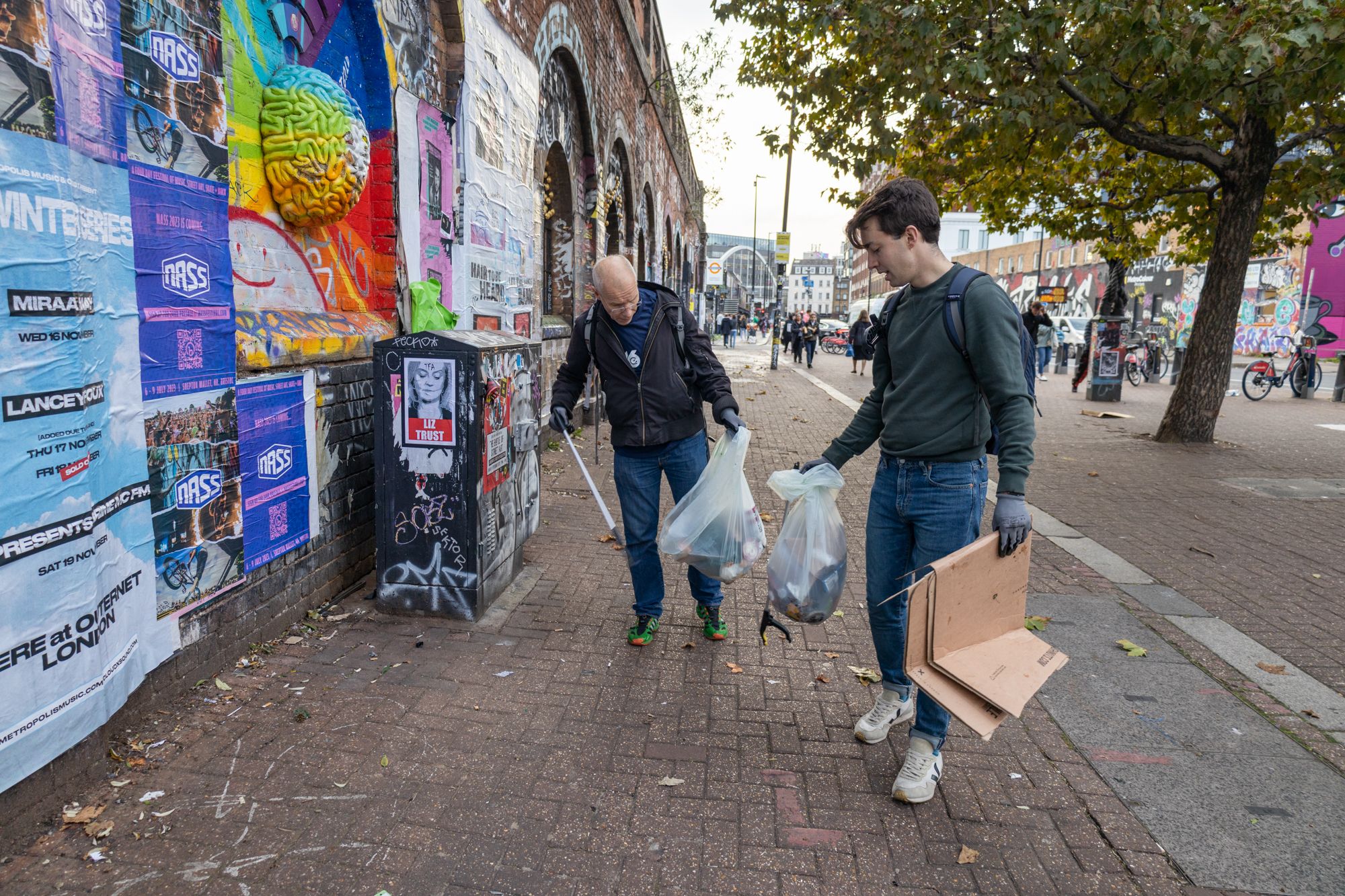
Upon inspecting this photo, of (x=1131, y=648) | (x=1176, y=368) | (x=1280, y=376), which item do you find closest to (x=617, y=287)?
Result: (x=1131, y=648)

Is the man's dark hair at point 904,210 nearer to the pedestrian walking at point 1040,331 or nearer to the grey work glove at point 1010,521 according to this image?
the grey work glove at point 1010,521

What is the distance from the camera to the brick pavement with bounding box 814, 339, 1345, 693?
15.2 feet

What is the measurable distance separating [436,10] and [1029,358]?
4.75 meters

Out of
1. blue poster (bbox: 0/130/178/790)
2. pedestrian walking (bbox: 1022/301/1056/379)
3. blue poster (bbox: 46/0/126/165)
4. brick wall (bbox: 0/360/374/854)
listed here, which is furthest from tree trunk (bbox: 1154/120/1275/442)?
blue poster (bbox: 0/130/178/790)

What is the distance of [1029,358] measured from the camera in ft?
9.41

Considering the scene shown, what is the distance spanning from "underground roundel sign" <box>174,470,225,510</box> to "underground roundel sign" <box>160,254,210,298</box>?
707 mm

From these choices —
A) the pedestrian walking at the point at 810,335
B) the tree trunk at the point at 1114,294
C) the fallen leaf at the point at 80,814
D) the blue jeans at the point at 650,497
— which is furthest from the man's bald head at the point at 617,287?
the pedestrian walking at the point at 810,335

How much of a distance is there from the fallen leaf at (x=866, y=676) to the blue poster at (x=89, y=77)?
3.54 meters

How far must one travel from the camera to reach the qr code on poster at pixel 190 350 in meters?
3.15

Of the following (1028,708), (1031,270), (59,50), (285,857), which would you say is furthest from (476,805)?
(1031,270)

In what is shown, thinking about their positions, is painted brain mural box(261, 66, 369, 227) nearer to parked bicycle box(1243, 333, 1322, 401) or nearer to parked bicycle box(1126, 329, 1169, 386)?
parked bicycle box(1243, 333, 1322, 401)

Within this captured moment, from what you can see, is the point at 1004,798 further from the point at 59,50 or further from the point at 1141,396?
the point at 1141,396

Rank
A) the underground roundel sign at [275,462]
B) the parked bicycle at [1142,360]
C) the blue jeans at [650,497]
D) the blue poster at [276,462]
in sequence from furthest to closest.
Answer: the parked bicycle at [1142,360], the blue jeans at [650,497], the underground roundel sign at [275,462], the blue poster at [276,462]

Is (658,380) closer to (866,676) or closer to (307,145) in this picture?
(866,676)
